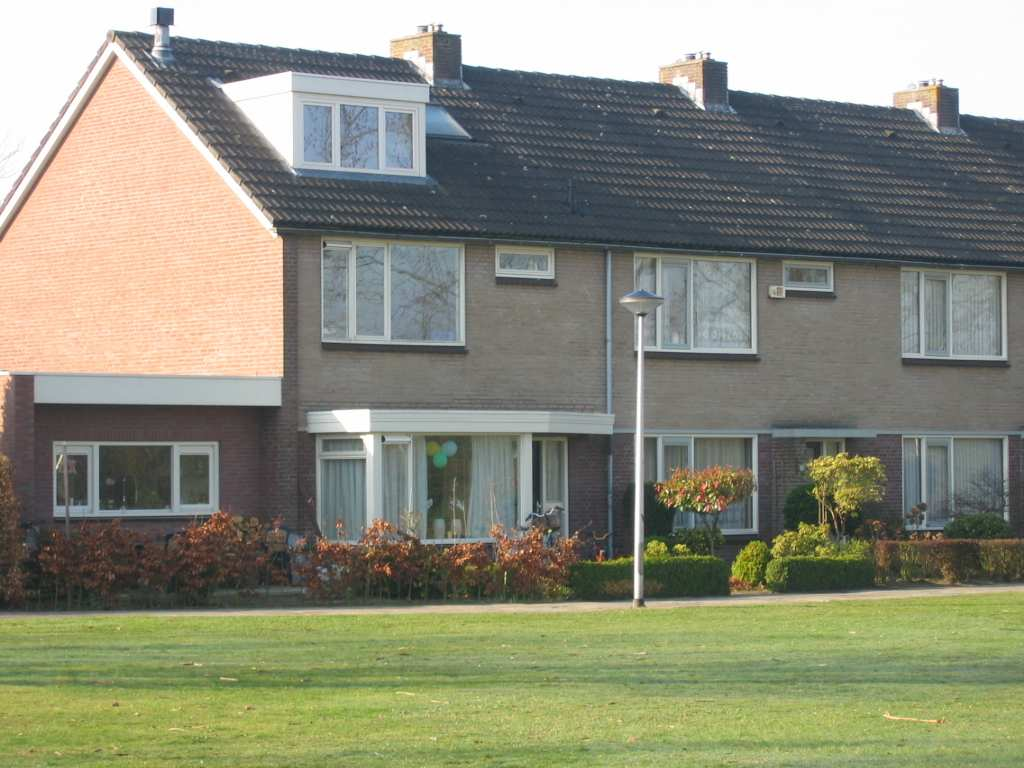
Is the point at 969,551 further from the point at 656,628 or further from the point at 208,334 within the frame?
the point at 208,334

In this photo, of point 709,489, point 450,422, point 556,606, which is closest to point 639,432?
point 556,606

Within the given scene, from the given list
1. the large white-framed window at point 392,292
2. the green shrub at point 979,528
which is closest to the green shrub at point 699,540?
the large white-framed window at point 392,292

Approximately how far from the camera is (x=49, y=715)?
13852 mm

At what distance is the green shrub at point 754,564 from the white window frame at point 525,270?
576 cm

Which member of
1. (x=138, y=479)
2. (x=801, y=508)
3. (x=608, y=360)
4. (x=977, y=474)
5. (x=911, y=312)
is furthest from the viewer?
(x=977, y=474)

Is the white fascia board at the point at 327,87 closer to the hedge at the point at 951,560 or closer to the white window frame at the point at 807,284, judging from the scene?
the white window frame at the point at 807,284

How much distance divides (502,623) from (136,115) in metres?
14.2

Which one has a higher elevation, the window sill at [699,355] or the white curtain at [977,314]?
the white curtain at [977,314]

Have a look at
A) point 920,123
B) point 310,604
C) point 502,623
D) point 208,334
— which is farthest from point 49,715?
point 920,123

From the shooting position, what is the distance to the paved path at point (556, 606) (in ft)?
76.9

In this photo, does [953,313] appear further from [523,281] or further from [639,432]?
[639,432]

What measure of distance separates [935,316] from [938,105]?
21.7ft

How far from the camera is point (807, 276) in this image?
33812 mm

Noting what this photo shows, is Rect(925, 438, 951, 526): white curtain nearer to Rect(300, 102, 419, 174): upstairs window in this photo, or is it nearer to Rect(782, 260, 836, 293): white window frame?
Rect(782, 260, 836, 293): white window frame
